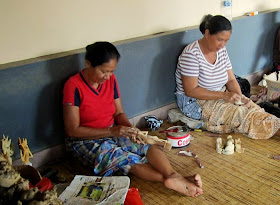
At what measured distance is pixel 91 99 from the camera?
2.09 m

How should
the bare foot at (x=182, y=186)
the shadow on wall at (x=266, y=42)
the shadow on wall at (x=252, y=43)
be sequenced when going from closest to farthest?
the bare foot at (x=182, y=186)
the shadow on wall at (x=252, y=43)
the shadow on wall at (x=266, y=42)

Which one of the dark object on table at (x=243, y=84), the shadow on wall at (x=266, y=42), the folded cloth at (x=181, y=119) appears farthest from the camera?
the shadow on wall at (x=266, y=42)

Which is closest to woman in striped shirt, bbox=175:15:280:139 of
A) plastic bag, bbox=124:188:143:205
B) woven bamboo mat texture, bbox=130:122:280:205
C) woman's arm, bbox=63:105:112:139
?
woven bamboo mat texture, bbox=130:122:280:205

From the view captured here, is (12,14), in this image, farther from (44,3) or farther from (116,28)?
(116,28)

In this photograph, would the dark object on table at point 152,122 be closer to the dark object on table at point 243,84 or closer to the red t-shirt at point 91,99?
the red t-shirt at point 91,99

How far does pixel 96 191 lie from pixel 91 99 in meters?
0.62

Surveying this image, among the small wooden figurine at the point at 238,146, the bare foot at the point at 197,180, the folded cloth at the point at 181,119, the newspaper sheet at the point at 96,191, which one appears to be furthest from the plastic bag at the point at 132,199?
the folded cloth at the point at 181,119

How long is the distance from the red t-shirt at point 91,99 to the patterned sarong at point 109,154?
0.14 metres

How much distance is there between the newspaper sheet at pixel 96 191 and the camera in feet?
5.39

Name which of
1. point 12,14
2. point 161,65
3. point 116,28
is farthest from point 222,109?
point 12,14

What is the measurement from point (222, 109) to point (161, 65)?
0.61 metres

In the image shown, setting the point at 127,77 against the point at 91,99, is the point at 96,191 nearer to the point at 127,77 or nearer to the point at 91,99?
the point at 91,99

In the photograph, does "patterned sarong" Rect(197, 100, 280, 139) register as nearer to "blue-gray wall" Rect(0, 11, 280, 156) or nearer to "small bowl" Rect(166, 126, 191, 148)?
"small bowl" Rect(166, 126, 191, 148)

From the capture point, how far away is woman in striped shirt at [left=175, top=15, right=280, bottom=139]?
2375mm
